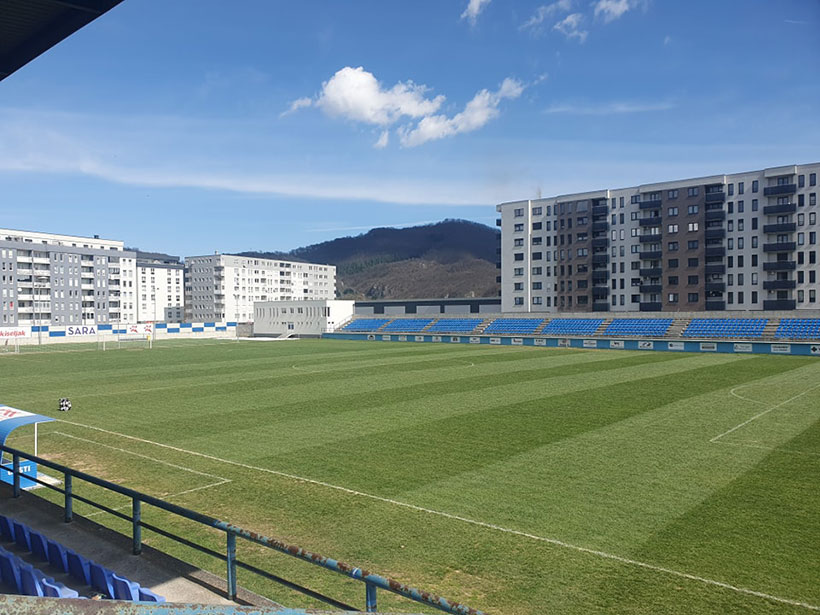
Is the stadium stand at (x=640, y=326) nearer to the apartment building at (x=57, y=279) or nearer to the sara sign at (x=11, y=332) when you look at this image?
the sara sign at (x=11, y=332)

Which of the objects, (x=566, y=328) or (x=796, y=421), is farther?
(x=566, y=328)

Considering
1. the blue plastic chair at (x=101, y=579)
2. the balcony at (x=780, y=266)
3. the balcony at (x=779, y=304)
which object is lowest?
the blue plastic chair at (x=101, y=579)

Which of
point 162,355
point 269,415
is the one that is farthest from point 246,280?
point 269,415

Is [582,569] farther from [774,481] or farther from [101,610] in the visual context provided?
[101,610]

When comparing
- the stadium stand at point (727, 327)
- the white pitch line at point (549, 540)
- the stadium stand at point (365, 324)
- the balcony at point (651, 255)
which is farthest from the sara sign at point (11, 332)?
the balcony at point (651, 255)

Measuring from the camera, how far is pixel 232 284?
15238 centimetres

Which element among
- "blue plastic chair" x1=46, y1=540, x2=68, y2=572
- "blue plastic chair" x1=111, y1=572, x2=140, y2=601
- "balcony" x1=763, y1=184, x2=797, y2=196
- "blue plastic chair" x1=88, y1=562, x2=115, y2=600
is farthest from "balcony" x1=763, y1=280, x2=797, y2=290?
"blue plastic chair" x1=111, y1=572, x2=140, y2=601

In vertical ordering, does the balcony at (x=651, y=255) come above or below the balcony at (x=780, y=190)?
below

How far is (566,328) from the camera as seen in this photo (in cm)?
6962

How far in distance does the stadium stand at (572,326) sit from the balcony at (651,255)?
1691cm

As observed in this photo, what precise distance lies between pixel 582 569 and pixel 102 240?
452ft

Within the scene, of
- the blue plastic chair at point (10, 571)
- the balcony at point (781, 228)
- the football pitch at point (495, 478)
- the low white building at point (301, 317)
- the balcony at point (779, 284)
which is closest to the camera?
the blue plastic chair at point (10, 571)

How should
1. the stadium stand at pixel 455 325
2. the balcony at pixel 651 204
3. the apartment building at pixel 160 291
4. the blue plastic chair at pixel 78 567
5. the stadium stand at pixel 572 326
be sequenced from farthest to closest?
the apartment building at pixel 160 291 → the balcony at pixel 651 204 → the stadium stand at pixel 455 325 → the stadium stand at pixel 572 326 → the blue plastic chair at pixel 78 567

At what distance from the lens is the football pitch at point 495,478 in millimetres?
9359
